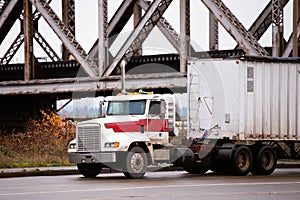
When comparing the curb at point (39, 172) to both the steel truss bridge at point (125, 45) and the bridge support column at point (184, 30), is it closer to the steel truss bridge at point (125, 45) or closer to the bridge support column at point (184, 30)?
the steel truss bridge at point (125, 45)

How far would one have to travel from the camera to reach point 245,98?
2733 cm

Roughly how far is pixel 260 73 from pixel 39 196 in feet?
36.1

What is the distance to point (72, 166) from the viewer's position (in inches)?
1259

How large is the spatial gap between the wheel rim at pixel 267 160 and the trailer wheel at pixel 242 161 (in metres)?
0.62

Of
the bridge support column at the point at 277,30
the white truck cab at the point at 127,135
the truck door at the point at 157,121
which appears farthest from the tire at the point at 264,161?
the bridge support column at the point at 277,30

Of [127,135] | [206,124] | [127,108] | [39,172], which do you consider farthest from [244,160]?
[39,172]

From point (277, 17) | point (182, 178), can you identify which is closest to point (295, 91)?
point (182, 178)

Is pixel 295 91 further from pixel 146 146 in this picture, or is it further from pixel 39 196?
pixel 39 196

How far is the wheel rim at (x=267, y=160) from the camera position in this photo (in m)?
27.7

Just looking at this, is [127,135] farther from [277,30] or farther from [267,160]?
[277,30]

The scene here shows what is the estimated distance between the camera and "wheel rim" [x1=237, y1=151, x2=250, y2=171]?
27156mm

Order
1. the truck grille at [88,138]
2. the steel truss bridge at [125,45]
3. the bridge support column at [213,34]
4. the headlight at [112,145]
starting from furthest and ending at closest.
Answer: the bridge support column at [213,34] → the steel truss bridge at [125,45] → the truck grille at [88,138] → the headlight at [112,145]

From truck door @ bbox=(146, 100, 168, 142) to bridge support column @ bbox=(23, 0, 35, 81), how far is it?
72.9 ft

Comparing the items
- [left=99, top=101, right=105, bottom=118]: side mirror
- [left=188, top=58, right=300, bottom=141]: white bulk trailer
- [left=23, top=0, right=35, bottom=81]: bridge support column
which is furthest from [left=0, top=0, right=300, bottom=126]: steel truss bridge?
[left=99, top=101, right=105, bottom=118]: side mirror
